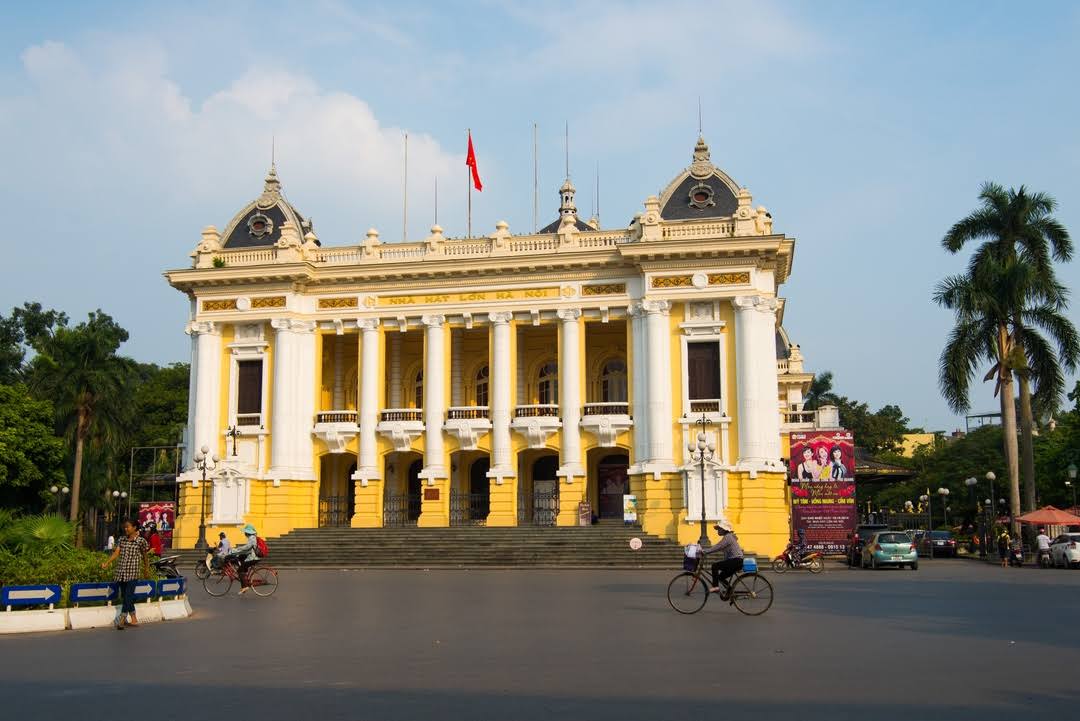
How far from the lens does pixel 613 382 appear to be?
4822 cm

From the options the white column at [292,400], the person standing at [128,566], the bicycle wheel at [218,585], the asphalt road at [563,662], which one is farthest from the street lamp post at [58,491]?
the person standing at [128,566]

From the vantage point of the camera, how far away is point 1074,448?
173ft

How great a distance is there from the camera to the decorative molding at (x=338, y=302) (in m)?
45.2

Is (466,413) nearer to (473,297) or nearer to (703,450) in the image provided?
(473,297)

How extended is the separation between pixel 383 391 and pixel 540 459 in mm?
7446

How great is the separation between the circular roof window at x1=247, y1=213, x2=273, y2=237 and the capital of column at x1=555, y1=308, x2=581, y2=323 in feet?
44.7

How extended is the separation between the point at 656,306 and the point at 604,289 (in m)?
2.57

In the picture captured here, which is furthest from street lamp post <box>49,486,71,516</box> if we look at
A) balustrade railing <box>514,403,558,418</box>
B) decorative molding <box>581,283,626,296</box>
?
decorative molding <box>581,283,626,296</box>

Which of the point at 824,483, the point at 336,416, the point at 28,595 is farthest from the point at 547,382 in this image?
the point at 28,595

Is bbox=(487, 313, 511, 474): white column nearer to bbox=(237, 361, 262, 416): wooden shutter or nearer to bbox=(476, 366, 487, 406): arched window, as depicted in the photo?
bbox=(476, 366, 487, 406): arched window

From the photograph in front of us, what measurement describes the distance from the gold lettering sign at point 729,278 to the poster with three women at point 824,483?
A: 242 inches

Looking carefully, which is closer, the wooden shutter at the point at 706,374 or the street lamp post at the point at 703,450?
the street lamp post at the point at 703,450

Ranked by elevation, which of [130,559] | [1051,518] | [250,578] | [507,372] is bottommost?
[250,578]

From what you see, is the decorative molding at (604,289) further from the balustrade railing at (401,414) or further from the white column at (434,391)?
the balustrade railing at (401,414)
